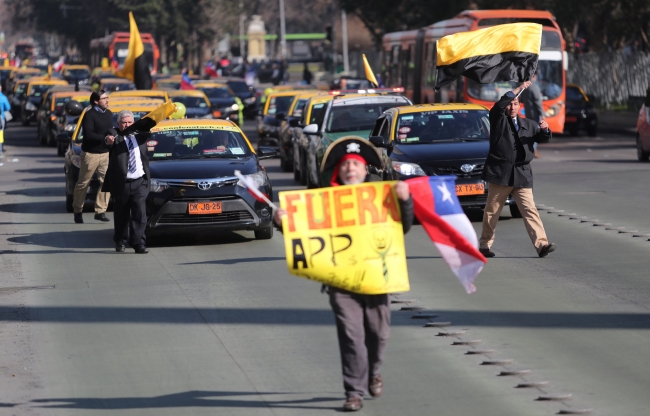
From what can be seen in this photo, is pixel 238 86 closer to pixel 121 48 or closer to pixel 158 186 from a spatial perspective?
pixel 121 48

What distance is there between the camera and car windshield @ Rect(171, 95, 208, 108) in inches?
1227

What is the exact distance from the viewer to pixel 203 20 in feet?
296

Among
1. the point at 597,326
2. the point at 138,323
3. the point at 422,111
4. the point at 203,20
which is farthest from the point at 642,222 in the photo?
the point at 203,20

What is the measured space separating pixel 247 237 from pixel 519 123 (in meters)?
4.28

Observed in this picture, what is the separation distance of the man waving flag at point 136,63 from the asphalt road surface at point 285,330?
15.1 metres

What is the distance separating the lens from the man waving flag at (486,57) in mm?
14227

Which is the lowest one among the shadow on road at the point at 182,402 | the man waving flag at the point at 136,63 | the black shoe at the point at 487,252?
the black shoe at the point at 487,252

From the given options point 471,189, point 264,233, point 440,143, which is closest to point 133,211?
point 264,233

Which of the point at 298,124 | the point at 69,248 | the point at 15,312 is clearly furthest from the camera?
the point at 298,124

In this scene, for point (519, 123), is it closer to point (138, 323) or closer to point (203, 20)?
point (138, 323)

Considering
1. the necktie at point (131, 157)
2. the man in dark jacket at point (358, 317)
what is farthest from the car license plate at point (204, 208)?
the man in dark jacket at point (358, 317)

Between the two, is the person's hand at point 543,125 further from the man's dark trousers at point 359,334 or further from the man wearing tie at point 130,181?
the man's dark trousers at point 359,334

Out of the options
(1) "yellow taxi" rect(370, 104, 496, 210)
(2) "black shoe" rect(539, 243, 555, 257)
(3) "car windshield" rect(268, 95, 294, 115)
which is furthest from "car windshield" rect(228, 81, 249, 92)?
(2) "black shoe" rect(539, 243, 555, 257)

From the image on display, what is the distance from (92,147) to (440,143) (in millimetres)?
4903
